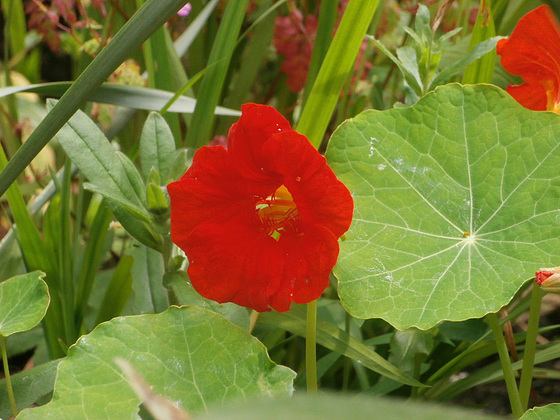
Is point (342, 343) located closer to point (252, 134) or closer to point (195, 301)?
point (195, 301)

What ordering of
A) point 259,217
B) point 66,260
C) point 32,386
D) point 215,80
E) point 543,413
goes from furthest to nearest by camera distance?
point 215,80 < point 66,260 < point 32,386 < point 259,217 < point 543,413

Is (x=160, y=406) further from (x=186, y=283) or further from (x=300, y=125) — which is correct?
(x=300, y=125)

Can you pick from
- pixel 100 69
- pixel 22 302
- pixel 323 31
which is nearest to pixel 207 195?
pixel 100 69

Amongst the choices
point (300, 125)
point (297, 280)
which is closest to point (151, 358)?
point (297, 280)

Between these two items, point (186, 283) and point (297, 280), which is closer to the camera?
point (297, 280)

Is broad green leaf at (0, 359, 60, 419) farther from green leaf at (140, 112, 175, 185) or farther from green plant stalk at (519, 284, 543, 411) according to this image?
green plant stalk at (519, 284, 543, 411)

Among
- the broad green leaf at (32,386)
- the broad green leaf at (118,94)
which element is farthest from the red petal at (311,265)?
the broad green leaf at (118,94)

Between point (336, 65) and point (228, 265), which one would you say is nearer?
point (228, 265)
